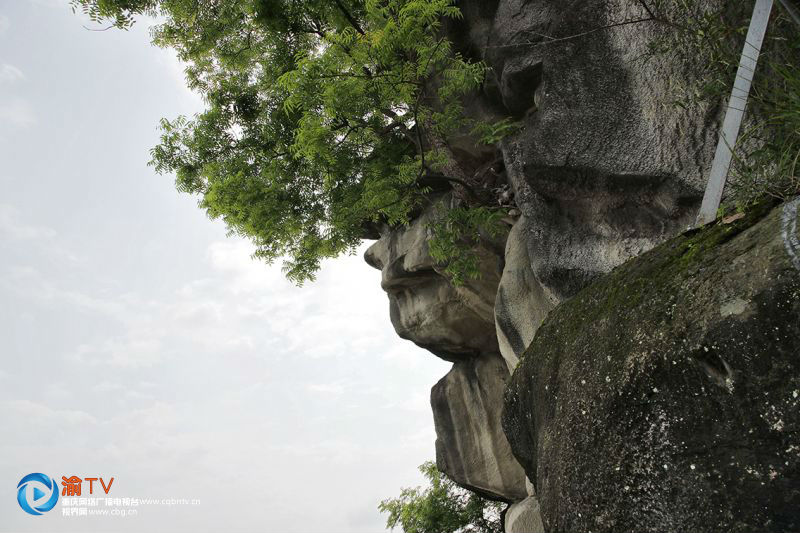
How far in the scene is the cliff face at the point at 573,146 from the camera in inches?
295

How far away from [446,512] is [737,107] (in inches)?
613

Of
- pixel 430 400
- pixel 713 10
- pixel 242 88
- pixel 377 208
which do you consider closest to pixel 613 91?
pixel 713 10

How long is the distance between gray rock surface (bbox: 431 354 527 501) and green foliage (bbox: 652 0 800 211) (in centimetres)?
887

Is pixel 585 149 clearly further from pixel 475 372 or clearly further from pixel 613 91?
pixel 475 372

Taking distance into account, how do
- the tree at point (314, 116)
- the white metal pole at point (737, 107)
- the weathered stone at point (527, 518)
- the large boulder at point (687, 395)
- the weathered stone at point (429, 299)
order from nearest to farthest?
the large boulder at point (687, 395) → the white metal pole at point (737, 107) → the tree at point (314, 116) → the weathered stone at point (527, 518) → the weathered stone at point (429, 299)

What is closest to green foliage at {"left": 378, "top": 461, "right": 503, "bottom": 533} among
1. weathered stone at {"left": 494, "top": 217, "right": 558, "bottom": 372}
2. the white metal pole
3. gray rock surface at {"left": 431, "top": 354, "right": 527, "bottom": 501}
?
gray rock surface at {"left": 431, "top": 354, "right": 527, "bottom": 501}

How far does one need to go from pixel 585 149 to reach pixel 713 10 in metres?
2.20

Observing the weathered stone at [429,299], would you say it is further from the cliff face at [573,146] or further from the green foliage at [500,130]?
the green foliage at [500,130]

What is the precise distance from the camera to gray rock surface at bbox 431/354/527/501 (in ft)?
45.4

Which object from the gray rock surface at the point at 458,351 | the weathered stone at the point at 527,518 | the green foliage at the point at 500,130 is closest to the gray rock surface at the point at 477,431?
the gray rock surface at the point at 458,351

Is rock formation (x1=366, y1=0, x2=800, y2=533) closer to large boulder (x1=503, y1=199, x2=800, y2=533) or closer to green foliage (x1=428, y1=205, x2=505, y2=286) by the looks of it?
large boulder (x1=503, y1=199, x2=800, y2=533)

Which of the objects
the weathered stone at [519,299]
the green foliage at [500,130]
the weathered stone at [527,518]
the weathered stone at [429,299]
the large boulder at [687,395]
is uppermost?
the weathered stone at [429,299]

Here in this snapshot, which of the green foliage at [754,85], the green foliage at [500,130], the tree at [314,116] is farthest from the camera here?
the green foliage at [500,130]

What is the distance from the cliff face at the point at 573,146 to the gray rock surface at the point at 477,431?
6.72 ft
